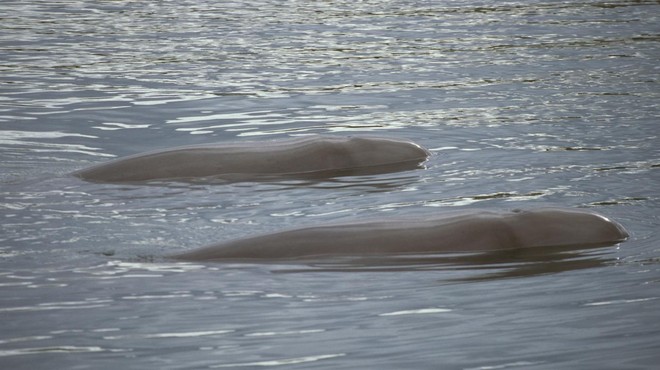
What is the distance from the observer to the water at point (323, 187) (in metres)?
4.00

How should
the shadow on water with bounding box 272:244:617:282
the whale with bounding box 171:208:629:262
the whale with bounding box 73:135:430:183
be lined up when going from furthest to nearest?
the whale with bounding box 73:135:430:183
the whale with bounding box 171:208:629:262
the shadow on water with bounding box 272:244:617:282

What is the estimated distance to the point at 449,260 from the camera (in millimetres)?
4941

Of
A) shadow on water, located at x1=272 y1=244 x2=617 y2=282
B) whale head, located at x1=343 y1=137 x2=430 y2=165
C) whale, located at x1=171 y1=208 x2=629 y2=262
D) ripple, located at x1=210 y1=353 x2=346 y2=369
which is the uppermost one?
ripple, located at x1=210 y1=353 x2=346 y2=369

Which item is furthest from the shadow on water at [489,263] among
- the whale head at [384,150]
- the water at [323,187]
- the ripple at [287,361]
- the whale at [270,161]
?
the whale head at [384,150]

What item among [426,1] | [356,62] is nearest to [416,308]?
[356,62]

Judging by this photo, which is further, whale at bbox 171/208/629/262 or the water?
whale at bbox 171/208/629/262

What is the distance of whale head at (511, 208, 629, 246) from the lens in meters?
5.18

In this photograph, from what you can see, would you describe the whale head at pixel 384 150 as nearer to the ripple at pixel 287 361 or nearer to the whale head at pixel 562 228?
the whale head at pixel 562 228

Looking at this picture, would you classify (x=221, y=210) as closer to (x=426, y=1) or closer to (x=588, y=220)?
(x=588, y=220)

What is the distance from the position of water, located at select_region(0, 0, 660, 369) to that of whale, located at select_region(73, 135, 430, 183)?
0.19 m

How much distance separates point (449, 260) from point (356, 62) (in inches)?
232

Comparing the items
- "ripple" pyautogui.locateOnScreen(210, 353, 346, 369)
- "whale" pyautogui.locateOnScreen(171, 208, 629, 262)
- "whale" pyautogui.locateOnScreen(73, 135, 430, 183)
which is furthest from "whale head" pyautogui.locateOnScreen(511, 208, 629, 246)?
"whale" pyautogui.locateOnScreen(73, 135, 430, 183)

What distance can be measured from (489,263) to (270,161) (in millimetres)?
2220

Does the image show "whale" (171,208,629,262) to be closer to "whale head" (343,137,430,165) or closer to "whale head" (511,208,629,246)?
"whale head" (511,208,629,246)
